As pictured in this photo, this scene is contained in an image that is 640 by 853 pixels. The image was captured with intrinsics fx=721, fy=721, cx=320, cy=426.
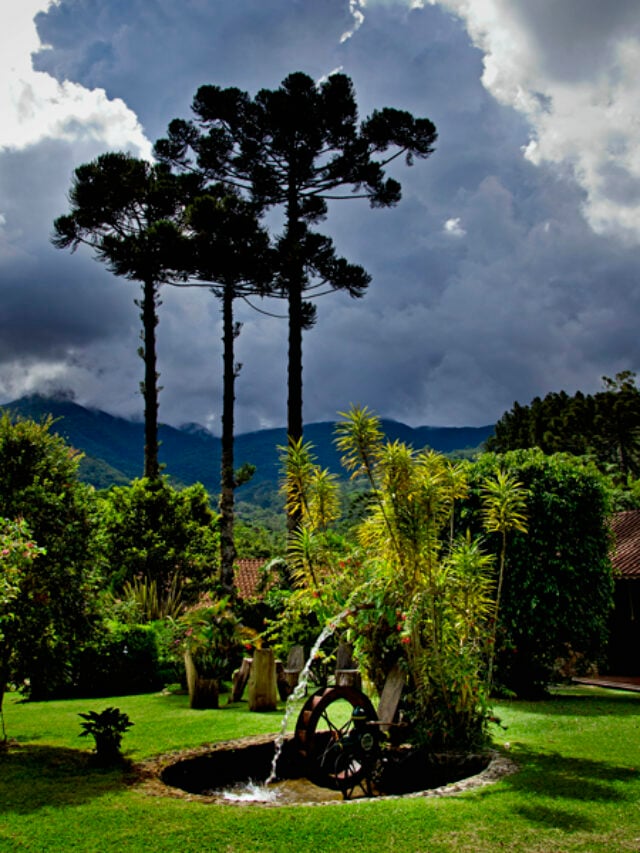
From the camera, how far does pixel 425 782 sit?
7.36m

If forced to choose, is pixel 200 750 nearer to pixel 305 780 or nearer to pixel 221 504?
pixel 305 780

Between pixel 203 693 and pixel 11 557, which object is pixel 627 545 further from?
pixel 11 557

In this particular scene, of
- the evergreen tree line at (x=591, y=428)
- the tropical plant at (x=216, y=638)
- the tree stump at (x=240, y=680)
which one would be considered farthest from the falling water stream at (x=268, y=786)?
the evergreen tree line at (x=591, y=428)

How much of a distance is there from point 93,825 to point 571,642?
363 inches

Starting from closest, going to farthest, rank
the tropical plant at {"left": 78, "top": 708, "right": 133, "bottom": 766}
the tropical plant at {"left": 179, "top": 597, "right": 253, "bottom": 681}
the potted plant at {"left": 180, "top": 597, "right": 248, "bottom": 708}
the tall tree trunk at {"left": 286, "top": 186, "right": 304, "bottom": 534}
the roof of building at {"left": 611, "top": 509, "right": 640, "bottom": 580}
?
the tropical plant at {"left": 78, "top": 708, "right": 133, "bottom": 766}, the potted plant at {"left": 180, "top": 597, "right": 248, "bottom": 708}, the tropical plant at {"left": 179, "top": 597, "right": 253, "bottom": 681}, the roof of building at {"left": 611, "top": 509, "right": 640, "bottom": 580}, the tall tree trunk at {"left": 286, "top": 186, "right": 304, "bottom": 534}

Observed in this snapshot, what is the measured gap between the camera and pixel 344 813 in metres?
5.42

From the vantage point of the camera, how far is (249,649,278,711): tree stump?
1040 centimetres

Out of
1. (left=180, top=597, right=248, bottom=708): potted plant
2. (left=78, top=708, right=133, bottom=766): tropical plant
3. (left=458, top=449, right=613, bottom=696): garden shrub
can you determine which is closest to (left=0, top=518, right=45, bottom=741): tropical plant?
(left=78, top=708, right=133, bottom=766): tropical plant

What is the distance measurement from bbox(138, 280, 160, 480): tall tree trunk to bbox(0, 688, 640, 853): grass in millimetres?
14150

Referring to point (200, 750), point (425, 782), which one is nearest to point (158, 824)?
point (200, 750)

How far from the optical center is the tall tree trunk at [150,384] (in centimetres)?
2167

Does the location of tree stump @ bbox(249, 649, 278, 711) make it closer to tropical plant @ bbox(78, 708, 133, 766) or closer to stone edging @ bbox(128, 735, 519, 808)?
stone edging @ bbox(128, 735, 519, 808)

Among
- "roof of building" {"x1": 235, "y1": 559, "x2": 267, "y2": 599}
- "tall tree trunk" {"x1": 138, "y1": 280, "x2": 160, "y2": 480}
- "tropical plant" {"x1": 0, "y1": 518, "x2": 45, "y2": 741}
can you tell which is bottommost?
"roof of building" {"x1": 235, "y1": 559, "x2": 267, "y2": 599}

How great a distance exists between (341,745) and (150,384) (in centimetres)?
1633
